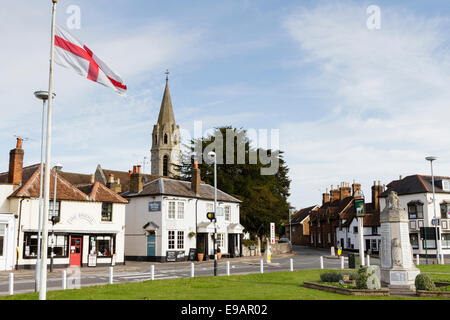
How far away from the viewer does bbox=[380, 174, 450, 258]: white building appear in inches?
2108

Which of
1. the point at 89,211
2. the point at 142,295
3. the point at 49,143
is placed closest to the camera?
the point at 49,143

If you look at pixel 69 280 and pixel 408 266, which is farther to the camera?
pixel 69 280

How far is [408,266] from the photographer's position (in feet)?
59.0

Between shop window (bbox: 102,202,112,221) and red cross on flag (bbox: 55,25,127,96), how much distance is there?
88.7 ft

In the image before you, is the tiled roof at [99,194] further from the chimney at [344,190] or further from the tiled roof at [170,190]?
the chimney at [344,190]

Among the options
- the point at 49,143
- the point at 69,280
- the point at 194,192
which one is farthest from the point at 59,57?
the point at 194,192

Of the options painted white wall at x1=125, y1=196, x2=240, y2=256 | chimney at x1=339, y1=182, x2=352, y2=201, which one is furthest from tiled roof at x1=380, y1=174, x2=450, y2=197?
painted white wall at x1=125, y1=196, x2=240, y2=256

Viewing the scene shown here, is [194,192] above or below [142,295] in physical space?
above

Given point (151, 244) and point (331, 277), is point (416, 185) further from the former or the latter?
point (331, 277)

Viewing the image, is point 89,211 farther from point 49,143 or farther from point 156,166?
point 156,166

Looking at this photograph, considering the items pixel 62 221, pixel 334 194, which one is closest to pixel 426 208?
pixel 334 194

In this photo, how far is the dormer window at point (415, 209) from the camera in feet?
180

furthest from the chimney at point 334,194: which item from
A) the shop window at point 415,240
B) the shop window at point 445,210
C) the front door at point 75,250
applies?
the front door at point 75,250
